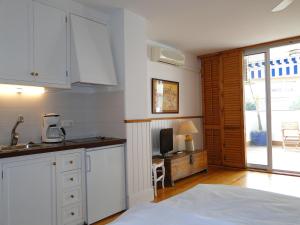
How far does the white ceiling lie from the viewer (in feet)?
9.51

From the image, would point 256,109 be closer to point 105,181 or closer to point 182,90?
point 182,90

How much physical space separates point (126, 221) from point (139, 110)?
2.07 meters

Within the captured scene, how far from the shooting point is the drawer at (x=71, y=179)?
243cm

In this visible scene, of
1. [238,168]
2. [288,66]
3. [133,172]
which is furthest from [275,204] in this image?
[288,66]

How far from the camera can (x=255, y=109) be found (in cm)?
489

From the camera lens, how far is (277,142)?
21.7ft

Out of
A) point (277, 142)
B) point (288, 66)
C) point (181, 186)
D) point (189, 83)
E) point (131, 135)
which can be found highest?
point (288, 66)

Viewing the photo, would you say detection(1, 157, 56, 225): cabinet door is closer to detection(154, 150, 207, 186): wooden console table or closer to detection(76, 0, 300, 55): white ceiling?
detection(76, 0, 300, 55): white ceiling

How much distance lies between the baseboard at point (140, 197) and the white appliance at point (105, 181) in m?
0.08

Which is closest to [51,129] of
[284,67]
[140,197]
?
[140,197]

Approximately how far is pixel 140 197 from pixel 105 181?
644 millimetres

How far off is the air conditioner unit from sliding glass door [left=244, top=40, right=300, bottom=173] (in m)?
1.42

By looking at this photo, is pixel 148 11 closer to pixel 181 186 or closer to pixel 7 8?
pixel 7 8

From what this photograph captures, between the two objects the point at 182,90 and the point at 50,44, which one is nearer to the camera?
the point at 50,44
